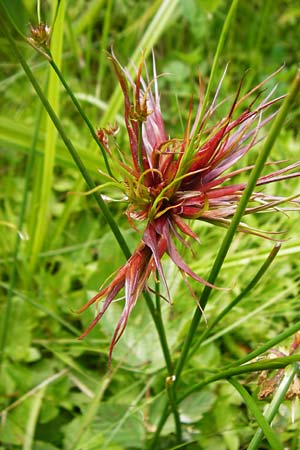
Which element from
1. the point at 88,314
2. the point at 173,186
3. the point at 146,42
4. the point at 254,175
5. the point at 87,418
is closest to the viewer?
the point at 254,175

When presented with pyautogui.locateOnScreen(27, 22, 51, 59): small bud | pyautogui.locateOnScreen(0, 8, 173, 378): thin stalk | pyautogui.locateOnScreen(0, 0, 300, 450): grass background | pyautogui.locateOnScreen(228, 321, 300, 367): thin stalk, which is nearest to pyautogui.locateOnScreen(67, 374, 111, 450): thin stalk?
pyautogui.locateOnScreen(0, 0, 300, 450): grass background

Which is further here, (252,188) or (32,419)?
(32,419)

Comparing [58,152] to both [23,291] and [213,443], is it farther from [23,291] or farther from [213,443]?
[213,443]

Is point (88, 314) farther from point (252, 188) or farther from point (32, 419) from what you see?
point (252, 188)

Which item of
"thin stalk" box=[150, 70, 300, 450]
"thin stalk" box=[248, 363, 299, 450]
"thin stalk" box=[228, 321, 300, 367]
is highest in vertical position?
"thin stalk" box=[150, 70, 300, 450]

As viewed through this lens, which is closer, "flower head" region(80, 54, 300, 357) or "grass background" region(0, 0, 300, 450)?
"flower head" region(80, 54, 300, 357)

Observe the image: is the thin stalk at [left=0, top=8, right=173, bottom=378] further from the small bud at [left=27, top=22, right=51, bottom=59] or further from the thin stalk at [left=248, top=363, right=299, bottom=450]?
the thin stalk at [left=248, top=363, right=299, bottom=450]

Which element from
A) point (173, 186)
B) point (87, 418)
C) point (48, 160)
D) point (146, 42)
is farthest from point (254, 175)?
point (146, 42)

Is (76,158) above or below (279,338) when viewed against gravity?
above
